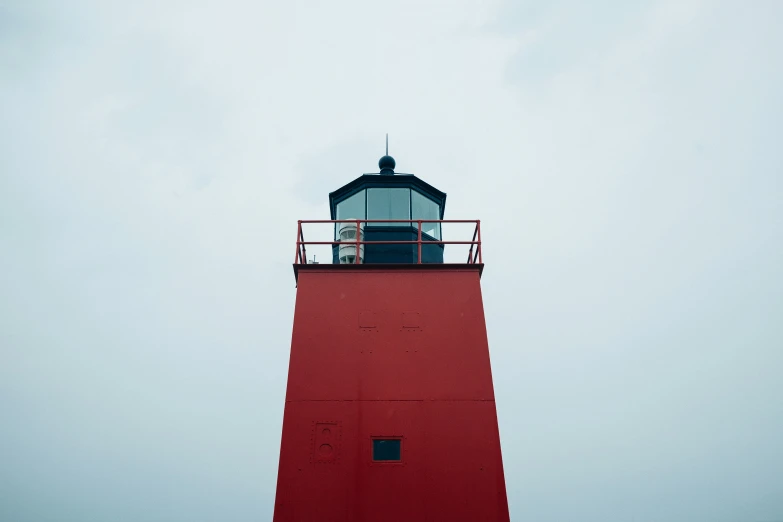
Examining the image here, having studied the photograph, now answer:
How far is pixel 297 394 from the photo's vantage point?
770cm

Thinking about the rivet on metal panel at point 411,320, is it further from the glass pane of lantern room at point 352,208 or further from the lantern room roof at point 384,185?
the lantern room roof at point 384,185

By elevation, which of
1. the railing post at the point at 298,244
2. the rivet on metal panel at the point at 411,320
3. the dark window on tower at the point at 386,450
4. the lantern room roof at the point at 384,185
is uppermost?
the lantern room roof at the point at 384,185

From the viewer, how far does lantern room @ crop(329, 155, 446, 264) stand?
10008mm

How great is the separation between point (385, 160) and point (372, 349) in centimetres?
574

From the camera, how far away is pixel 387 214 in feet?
35.6

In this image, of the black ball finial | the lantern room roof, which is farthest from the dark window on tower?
the black ball finial

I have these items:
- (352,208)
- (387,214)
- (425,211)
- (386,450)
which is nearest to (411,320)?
(386,450)

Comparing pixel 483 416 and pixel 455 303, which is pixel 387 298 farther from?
pixel 483 416

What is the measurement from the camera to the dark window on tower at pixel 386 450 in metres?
7.32

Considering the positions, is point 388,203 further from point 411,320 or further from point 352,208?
point 411,320

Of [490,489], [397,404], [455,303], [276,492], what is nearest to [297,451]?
[276,492]

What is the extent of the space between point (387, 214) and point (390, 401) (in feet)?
15.4

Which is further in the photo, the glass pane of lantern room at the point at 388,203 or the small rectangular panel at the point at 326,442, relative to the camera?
the glass pane of lantern room at the point at 388,203

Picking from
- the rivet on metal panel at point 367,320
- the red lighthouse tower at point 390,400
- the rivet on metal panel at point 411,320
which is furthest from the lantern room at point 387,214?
the rivet on metal panel at point 411,320
